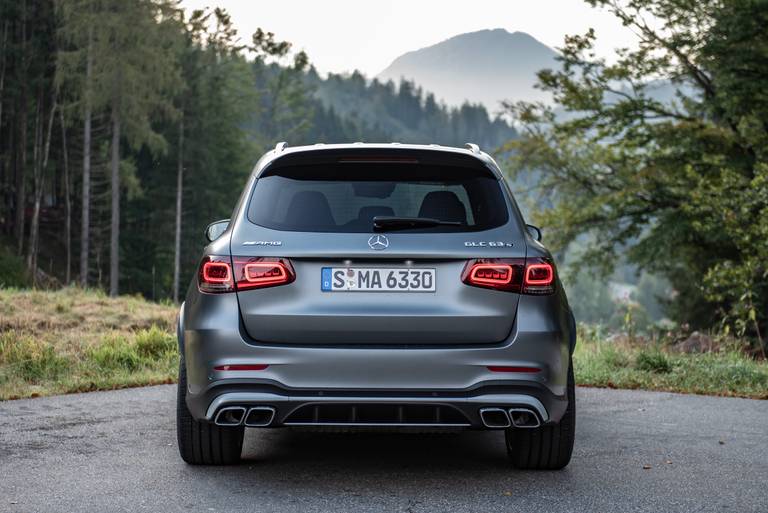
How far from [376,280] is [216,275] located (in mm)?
809

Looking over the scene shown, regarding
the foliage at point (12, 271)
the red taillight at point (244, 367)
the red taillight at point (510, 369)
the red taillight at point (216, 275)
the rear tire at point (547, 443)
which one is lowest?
the foliage at point (12, 271)

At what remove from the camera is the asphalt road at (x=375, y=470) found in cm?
491

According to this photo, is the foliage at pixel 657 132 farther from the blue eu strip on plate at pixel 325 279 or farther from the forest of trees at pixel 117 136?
the blue eu strip on plate at pixel 325 279

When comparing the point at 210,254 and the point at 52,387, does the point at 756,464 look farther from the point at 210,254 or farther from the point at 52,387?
the point at 52,387

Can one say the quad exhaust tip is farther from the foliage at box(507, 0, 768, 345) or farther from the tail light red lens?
the foliage at box(507, 0, 768, 345)

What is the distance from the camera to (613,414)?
26.7ft

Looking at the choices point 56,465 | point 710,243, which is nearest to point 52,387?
point 56,465

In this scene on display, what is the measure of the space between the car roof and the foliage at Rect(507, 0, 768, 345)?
52.1 feet

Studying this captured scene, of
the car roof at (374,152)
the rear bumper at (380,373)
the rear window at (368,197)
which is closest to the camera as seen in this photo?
the rear bumper at (380,373)

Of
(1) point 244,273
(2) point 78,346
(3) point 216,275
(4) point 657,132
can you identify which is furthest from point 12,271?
(1) point 244,273

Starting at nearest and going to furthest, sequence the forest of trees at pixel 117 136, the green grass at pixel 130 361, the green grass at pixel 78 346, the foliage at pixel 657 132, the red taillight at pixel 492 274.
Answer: the red taillight at pixel 492 274 → the green grass at pixel 78 346 → the green grass at pixel 130 361 → the foliage at pixel 657 132 → the forest of trees at pixel 117 136

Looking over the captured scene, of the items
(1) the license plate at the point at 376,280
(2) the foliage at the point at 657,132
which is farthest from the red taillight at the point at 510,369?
(2) the foliage at the point at 657,132

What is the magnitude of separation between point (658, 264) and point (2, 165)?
109ft

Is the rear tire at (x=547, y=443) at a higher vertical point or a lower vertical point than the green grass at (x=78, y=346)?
higher
